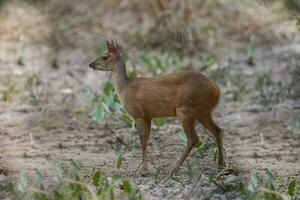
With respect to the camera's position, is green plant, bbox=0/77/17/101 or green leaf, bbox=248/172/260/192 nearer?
green leaf, bbox=248/172/260/192

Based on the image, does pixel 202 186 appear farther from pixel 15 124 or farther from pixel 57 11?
pixel 57 11

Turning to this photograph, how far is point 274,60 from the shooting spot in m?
11.2

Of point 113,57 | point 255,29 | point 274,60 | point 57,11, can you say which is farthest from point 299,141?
point 57,11

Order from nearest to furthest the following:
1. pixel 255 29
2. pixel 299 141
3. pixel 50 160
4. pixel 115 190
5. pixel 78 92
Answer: pixel 115 190
pixel 50 160
pixel 299 141
pixel 78 92
pixel 255 29

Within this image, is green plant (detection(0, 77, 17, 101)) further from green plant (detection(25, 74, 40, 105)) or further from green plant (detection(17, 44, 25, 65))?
green plant (detection(17, 44, 25, 65))

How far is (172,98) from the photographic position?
246 inches

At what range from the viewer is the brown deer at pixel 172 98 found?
6.13 metres

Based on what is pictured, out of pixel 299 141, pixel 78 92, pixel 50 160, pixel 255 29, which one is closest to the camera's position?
pixel 50 160

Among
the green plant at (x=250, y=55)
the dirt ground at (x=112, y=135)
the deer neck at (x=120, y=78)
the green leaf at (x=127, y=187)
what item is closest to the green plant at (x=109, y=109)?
the dirt ground at (x=112, y=135)

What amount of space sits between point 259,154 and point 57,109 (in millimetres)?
2844

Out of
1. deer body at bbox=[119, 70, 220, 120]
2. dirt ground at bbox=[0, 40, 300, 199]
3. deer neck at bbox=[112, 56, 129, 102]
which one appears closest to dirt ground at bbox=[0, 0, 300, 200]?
dirt ground at bbox=[0, 40, 300, 199]

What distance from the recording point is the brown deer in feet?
20.1

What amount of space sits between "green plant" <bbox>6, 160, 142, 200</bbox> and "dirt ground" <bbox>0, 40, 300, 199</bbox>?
0.33 meters

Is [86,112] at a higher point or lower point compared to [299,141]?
higher
